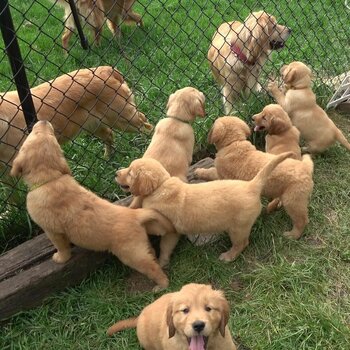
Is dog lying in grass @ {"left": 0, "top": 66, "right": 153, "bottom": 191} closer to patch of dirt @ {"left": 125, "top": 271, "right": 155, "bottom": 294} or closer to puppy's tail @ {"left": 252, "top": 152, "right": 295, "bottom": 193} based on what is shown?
patch of dirt @ {"left": 125, "top": 271, "right": 155, "bottom": 294}

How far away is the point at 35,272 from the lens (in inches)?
124

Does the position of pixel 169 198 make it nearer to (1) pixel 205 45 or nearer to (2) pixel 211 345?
(2) pixel 211 345

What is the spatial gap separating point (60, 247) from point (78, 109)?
4.59 feet

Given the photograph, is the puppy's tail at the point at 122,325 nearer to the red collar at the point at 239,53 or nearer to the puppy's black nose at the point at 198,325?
the puppy's black nose at the point at 198,325

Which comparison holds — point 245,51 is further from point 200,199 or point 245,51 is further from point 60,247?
point 60,247

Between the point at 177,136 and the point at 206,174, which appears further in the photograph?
the point at 206,174

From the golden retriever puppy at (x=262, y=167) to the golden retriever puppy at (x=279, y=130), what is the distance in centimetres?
26

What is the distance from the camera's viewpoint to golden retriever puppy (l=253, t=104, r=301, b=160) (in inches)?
152

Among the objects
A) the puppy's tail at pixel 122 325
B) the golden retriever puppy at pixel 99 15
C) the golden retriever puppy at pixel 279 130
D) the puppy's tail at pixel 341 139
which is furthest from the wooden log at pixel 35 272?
the golden retriever puppy at pixel 99 15

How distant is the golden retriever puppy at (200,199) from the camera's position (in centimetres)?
310

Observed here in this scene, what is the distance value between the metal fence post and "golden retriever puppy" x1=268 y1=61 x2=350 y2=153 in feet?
7.15

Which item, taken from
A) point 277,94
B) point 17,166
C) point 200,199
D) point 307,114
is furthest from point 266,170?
point 277,94

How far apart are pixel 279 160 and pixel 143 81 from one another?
112 inches

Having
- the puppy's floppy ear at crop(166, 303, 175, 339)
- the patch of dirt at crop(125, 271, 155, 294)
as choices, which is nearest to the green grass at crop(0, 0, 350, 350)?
the patch of dirt at crop(125, 271, 155, 294)
